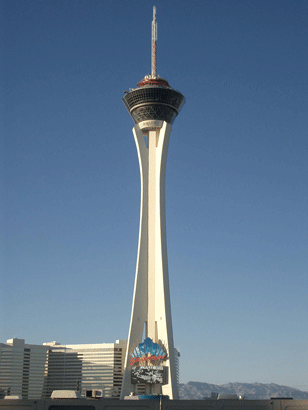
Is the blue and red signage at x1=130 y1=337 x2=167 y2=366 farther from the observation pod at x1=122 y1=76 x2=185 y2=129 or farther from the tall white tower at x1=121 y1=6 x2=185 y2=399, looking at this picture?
the observation pod at x1=122 y1=76 x2=185 y2=129

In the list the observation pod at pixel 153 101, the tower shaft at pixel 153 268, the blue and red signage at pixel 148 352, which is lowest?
the blue and red signage at pixel 148 352

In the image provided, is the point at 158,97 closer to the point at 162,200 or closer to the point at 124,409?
the point at 162,200

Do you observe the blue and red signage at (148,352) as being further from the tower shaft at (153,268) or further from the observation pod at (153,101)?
the observation pod at (153,101)

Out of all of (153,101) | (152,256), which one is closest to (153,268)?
(152,256)

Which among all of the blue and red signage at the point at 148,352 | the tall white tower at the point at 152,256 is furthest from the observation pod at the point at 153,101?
the blue and red signage at the point at 148,352

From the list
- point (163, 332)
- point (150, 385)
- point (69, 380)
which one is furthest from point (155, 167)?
point (69, 380)

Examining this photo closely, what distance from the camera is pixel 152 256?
93500mm

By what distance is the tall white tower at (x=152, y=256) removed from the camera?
86.8 metres

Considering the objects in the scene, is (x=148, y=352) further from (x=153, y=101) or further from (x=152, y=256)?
(x=153, y=101)

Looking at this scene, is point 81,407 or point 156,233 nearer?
point 81,407

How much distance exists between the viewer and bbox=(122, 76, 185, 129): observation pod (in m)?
98.3

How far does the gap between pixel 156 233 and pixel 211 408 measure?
207 ft

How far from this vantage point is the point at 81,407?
1206 inches

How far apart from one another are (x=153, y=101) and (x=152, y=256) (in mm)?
28383
